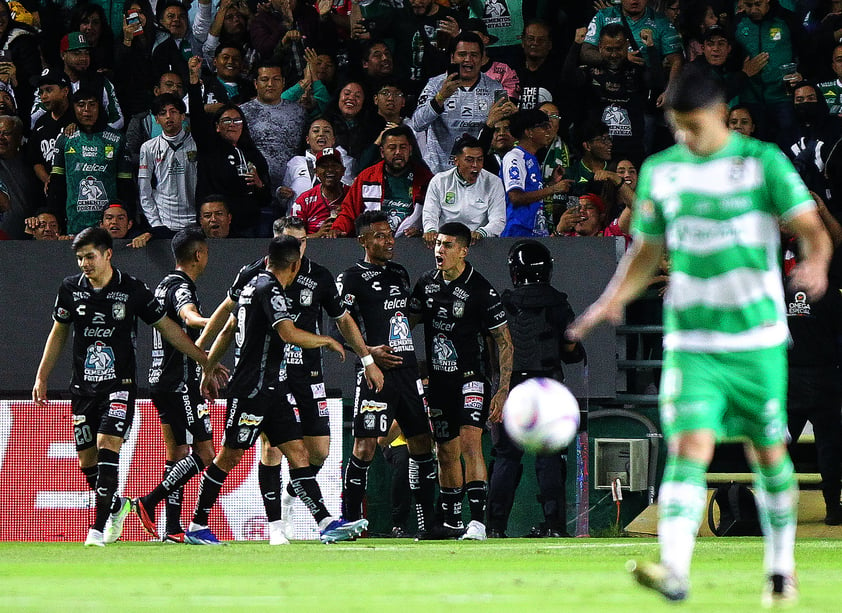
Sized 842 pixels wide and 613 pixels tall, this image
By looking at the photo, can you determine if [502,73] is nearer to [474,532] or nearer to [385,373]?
[385,373]

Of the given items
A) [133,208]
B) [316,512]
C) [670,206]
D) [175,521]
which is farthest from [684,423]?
[133,208]

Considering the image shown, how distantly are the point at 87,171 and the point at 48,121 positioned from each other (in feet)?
4.83

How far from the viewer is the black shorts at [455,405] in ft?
40.2

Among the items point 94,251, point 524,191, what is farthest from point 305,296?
point 524,191

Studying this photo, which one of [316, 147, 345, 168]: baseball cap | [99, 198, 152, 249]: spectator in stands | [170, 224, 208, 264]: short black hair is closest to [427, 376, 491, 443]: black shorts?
[170, 224, 208, 264]: short black hair

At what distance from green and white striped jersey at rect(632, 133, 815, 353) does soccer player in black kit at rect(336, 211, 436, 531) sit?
6.29m

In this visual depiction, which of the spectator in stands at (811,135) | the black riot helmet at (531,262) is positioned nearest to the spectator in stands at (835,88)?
the spectator in stands at (811,135)

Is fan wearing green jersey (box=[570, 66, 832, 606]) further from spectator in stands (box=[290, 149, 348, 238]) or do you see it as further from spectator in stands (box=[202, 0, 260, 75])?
spectator in stands (box=[202, 0, 260, 75])

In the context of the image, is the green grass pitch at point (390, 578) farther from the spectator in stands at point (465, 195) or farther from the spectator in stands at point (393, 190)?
the spectator in stands at point (393, 190)

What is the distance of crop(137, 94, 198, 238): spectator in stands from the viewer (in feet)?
50.6

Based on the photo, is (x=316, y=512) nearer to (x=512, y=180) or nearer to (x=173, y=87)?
(x=512, y=180)

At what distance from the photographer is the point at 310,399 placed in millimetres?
11805

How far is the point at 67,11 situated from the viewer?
18.7 metres

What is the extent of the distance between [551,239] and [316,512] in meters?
4.33
